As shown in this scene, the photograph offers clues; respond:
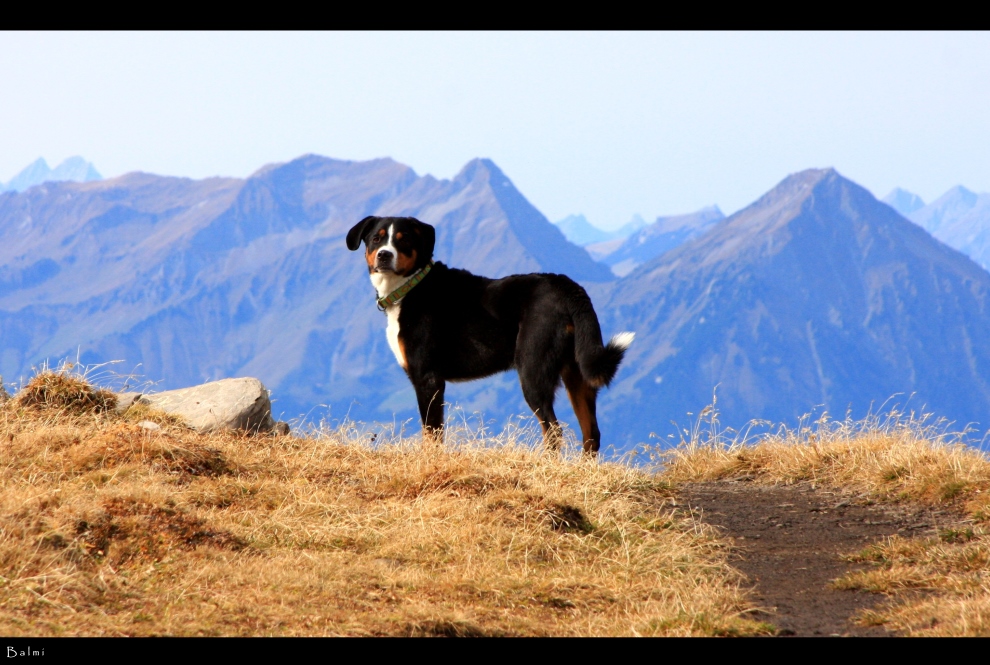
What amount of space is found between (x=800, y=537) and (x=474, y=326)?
2763mm

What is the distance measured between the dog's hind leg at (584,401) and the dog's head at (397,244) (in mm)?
1420

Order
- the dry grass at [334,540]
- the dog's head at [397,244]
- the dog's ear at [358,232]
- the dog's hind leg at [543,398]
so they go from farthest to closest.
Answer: the dog's ear at [358,232] → the dog's head at [397,244] → the dog's hind leg at [543,398] → the dry grass at [334,540]

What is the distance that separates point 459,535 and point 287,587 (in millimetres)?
1107

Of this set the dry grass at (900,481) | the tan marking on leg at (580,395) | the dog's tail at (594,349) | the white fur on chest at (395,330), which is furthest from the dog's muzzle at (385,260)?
the dry grass at (900,481)

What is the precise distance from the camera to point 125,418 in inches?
306

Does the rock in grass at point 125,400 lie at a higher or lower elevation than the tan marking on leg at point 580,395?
higher

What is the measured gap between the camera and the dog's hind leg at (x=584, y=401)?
24.4 ft

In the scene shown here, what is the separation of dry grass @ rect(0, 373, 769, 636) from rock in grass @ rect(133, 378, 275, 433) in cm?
35

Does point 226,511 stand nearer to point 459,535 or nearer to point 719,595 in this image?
point 459,535

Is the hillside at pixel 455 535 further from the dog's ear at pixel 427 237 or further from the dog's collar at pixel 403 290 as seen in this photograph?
the dog's ear at pixel 427 237

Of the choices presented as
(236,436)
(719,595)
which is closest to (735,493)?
(719,595)

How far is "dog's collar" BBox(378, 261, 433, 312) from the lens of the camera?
7.69m
